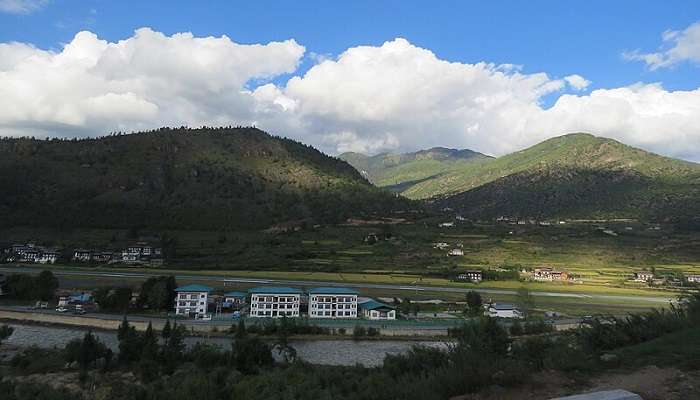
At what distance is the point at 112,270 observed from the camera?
5900 cm

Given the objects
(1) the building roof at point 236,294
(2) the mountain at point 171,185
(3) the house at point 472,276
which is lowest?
(1) the building roof at point 236,294

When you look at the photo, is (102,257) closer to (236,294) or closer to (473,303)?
(236,294)

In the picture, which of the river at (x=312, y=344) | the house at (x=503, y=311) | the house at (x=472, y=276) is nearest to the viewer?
the river at (x=312, y=344)

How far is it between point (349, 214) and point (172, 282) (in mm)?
57636

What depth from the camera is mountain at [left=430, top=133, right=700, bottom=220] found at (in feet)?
385

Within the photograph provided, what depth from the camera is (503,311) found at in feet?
133

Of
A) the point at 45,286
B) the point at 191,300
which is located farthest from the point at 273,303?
the point at 45,286

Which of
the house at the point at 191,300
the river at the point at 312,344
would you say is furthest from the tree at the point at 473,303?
the house at the point at 191,300

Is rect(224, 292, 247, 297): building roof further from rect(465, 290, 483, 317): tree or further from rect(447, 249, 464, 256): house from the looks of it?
rect(447, 249, 464, 256): house

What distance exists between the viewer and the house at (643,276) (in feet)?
182

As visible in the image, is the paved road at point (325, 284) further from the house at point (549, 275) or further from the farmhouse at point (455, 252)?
the farmhouse at point (455, 252)

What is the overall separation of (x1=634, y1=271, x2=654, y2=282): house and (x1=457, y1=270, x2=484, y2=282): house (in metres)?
17.7

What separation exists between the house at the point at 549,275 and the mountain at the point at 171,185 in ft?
144

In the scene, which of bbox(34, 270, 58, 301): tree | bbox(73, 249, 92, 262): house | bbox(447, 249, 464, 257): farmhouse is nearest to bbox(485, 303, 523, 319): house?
bbox(447, 249, 464, 257): farmhouse
